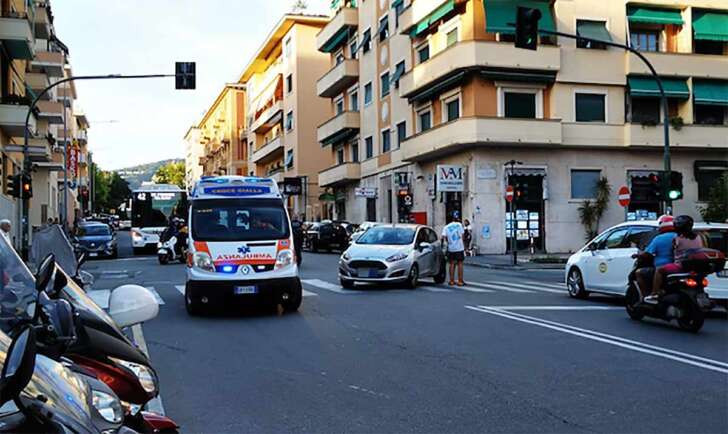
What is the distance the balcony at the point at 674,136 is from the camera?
115ft

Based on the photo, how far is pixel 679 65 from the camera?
115ft

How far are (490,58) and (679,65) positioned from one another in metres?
9.41

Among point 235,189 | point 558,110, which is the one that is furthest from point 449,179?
point 235,189

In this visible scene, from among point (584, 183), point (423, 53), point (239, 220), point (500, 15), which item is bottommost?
point (239, 220)

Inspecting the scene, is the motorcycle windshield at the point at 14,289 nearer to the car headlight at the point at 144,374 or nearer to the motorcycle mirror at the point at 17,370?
the car headlight at the point at 144,374

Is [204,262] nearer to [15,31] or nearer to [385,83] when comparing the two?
[15,31]

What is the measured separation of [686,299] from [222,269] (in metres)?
7.13

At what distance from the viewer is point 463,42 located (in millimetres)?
32781

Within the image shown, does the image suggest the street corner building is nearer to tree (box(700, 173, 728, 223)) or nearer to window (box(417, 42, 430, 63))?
window (box(417, 42, 430, 63))

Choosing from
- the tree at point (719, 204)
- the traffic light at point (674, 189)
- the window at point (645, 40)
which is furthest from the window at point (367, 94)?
the traffic light at point (674, 189)

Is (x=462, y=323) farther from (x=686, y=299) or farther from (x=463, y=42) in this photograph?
(x=463, y=42)

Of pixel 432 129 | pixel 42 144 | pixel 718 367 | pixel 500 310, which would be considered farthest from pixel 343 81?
pixel 718 367

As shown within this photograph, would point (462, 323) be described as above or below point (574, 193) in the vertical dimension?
below

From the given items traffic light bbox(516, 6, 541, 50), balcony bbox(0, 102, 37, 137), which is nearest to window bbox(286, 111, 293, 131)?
balcony bbox(0, 102, 37, 137)
